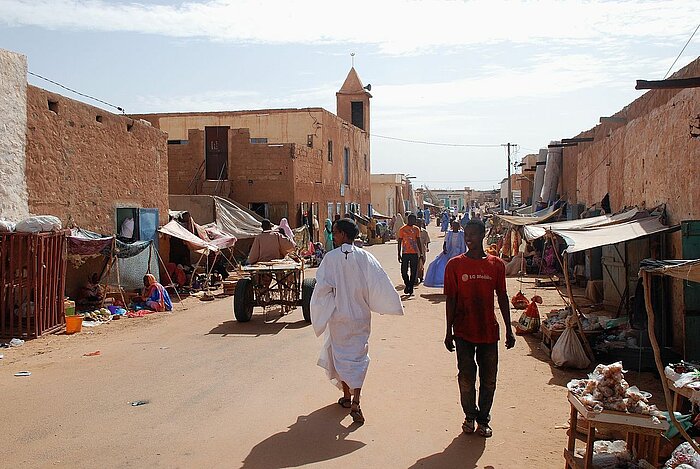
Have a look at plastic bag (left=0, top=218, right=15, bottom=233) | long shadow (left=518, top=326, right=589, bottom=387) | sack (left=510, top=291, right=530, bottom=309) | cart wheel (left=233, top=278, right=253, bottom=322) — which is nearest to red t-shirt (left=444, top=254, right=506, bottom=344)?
long shadow (left=518, top=326, right=589, bottom=387)

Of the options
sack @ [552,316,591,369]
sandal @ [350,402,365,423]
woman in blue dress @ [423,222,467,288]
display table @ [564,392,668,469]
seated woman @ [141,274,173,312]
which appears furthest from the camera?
woman in blue dress @ [423,222,467,288]

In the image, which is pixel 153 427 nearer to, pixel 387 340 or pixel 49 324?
pixel 387 340

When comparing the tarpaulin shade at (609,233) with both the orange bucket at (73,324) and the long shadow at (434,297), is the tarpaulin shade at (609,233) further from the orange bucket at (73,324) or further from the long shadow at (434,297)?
the orange bucket at (73,324)

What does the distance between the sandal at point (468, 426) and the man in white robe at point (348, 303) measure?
102 centimetres

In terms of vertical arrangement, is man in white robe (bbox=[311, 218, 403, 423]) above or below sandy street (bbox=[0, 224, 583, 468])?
above

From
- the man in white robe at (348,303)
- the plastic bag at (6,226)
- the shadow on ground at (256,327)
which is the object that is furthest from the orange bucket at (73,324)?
the man in white robe at (348,303)

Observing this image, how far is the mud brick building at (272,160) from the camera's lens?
24.8 metres

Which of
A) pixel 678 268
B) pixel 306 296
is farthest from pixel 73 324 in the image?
pixel 678 268

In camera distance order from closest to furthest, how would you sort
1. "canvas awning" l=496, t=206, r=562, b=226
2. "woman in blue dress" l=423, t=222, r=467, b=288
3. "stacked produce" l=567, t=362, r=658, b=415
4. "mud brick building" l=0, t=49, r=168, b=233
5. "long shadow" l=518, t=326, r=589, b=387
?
"stacked produce" l=567, t=362, r=658, b=415 < "long shadow" l=518, t=326, r=589, b=387 < "mud brick building" l=0, t=49, r=168, b=233 < "woman in blue dress" l=423, t=222, r=467, b=288 < "canvas awning" l=496, t=206, r=562, b=226

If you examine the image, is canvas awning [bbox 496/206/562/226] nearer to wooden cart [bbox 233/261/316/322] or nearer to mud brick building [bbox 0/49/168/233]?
wooden cart [bbox 233/261/316/322]

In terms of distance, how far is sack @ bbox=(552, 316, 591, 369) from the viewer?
8.12 meters

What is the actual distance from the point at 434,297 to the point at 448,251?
1121 millimetres

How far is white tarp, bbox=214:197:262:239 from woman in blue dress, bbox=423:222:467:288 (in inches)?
263

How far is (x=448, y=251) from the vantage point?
15.0 metres
